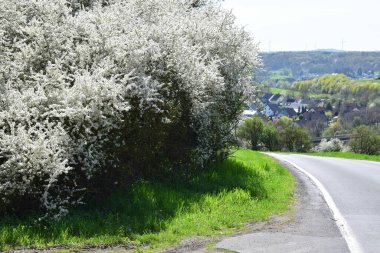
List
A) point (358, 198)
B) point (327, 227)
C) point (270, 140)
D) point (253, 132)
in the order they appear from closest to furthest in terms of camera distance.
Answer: point (327, 227), point (358, 198), point (253, 132), point (270, 140)

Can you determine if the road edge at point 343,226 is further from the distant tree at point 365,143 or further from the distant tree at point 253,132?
the distant tree at point 253,132

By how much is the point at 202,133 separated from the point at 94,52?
378 centimetres

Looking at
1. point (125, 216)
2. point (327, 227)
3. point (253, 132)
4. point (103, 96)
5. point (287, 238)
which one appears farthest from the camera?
point (253, 132)

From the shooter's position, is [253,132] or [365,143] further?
[253,132]

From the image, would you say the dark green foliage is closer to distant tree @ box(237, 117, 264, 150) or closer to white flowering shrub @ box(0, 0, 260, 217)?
distant tree @ box(237, 117, 264, 150)

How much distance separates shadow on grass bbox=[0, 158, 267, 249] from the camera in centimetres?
777

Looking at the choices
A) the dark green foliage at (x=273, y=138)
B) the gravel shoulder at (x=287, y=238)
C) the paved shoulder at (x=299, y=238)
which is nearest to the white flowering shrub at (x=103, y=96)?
the gravel shoulder at (x=287, y=238)

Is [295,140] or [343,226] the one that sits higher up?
[295,140]

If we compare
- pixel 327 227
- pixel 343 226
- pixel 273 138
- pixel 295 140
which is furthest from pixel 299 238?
pixel 295 140

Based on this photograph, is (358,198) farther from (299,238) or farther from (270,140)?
(270,140)

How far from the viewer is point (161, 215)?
9562mm

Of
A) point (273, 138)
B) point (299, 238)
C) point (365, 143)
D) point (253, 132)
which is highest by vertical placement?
point (253, 132)

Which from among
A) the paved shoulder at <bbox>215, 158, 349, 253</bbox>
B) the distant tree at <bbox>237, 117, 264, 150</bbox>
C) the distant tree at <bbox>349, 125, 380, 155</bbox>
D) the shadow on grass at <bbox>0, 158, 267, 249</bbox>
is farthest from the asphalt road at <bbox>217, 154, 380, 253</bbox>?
the distant tree at <bbox>237, 117, 264, 150</bbox>

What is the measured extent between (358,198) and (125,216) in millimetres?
7061
